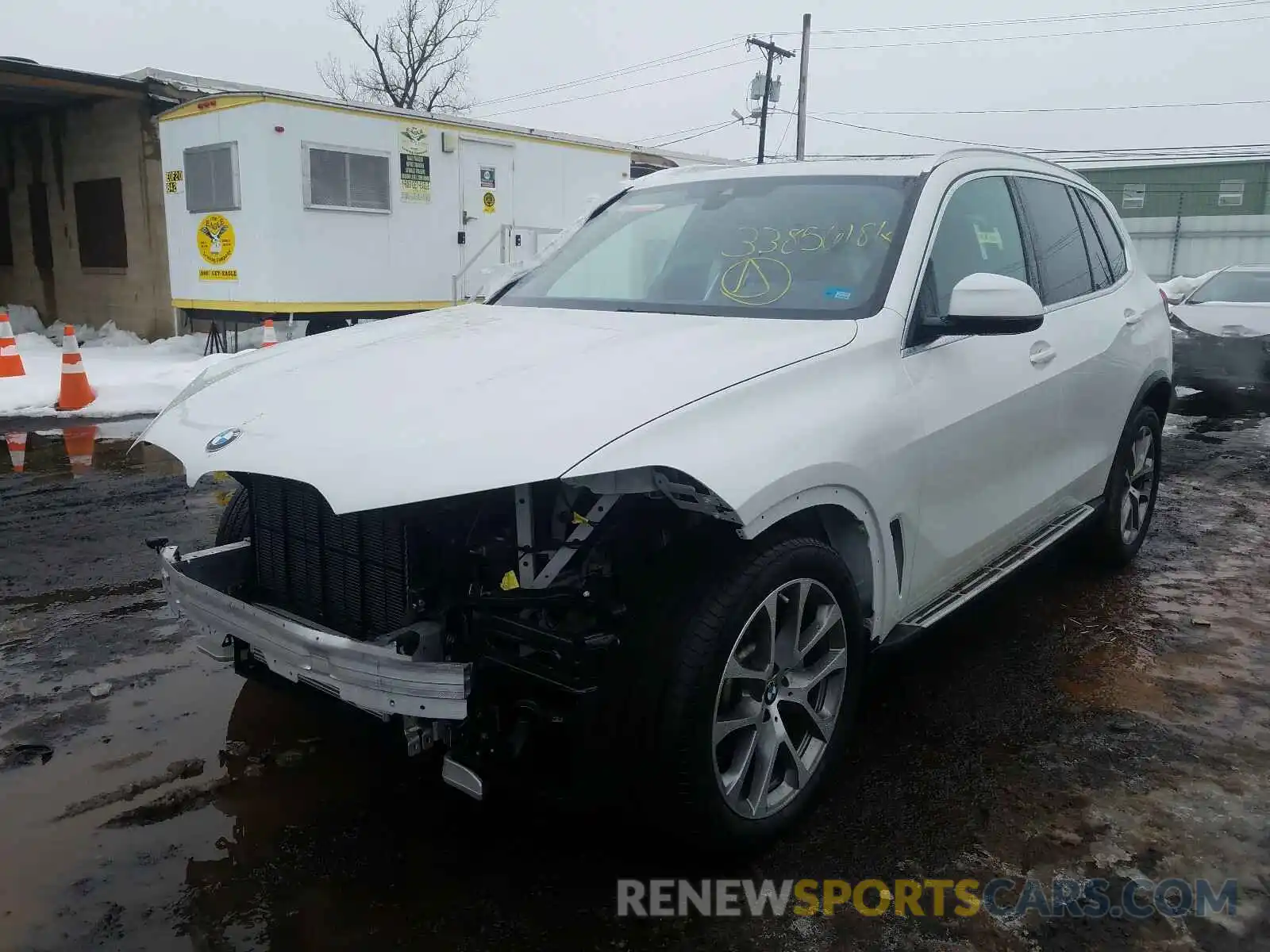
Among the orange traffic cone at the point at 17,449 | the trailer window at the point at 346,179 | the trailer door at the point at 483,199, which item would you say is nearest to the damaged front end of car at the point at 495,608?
the orange traffic cone at the point at 17,449

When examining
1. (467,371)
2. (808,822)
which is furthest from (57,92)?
(808,822)

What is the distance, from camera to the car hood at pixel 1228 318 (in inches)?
406

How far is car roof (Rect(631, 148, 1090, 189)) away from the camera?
3629 millimetres

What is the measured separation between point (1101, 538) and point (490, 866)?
3.51m

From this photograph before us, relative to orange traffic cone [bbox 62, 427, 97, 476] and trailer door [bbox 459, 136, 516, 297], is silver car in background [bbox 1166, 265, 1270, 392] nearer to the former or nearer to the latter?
trailer door [bbox 459, 136, 516, 297]

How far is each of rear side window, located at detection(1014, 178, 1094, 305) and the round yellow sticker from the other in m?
10.2

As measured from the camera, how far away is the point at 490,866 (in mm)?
2658

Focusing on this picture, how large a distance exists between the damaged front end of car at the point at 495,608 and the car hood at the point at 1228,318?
9900 millimetres

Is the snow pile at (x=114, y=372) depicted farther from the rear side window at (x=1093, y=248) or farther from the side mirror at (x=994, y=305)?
the side mirror at (x=994, y=305)

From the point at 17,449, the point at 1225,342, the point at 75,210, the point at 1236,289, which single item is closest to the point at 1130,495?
the point at 1225,342

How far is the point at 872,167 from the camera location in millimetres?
3703

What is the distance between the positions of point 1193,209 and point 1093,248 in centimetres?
4367

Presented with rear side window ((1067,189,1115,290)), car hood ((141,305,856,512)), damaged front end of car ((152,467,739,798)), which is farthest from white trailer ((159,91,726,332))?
damaged front end of car ((152,467,739,798))

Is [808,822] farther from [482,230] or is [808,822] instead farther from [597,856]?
[482,230]
